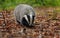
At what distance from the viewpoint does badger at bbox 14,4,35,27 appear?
29.2ft

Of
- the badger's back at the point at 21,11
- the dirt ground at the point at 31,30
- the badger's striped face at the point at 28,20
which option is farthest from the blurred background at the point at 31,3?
the badger's striped face at the point at 28,20

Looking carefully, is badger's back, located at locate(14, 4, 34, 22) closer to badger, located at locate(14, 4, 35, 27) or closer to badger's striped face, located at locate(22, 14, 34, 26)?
badger, located at locate(14, 4, 35, 27)

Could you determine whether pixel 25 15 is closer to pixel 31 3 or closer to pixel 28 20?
pixel 28 20

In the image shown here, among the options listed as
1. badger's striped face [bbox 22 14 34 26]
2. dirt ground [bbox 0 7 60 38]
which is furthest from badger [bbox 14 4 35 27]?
dirt ground [bbox 0 7 60 38]

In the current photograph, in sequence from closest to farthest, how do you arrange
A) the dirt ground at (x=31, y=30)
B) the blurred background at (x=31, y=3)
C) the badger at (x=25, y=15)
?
the dirt ground at (x=31, y=30)
the badger at (x=25, y=15)
the blurred background at (x=31, y=3)

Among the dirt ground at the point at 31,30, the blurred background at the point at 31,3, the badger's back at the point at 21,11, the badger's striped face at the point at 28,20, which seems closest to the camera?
the dirt ground at the point at 31,30

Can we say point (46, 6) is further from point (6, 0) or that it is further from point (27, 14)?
point (27, 14)

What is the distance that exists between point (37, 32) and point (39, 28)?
57 centimetres

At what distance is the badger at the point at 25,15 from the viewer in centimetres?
889

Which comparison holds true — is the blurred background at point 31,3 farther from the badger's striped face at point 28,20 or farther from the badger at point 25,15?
the badger's striped face at point 28,20

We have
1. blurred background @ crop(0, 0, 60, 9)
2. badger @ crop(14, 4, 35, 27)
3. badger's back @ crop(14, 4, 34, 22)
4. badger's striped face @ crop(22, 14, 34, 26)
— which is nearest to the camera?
badger's striped face @ crop(22, 14, 34, 26)

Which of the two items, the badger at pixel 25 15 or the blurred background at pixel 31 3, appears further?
the blurred background at pixel 31 3

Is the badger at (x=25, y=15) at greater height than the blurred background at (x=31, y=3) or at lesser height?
greater

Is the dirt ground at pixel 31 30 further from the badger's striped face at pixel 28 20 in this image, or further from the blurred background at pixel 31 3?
the blurred background at pixel 31 3
